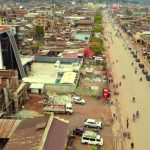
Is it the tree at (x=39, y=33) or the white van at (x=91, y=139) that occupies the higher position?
the white van at (x=91, y=139)

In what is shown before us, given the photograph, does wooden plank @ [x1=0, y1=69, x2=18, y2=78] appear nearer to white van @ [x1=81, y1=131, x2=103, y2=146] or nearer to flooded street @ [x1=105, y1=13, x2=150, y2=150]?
white van @ [x1=81, y1=131, x2=103, y2=146]

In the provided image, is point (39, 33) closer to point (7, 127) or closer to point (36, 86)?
point (36, 86)

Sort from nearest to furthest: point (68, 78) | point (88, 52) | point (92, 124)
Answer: point (92, 124)
point (68, 78)
point (88, 52)

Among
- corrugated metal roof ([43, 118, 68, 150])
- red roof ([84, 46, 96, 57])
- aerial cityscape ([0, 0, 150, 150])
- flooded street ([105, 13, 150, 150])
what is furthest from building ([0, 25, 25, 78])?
red roof ([84, 46, 96, 57])

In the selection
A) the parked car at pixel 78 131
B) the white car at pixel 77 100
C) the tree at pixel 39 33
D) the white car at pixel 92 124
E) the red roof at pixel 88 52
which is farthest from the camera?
the tree at pixel 39 33

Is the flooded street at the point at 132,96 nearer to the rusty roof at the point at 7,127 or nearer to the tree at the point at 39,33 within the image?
the rusty roof at the point at 7,127

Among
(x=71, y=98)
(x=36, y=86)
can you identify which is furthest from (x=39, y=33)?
(x=71, y=98)

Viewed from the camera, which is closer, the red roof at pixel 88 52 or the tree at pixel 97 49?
the red roof at pixel 88 52

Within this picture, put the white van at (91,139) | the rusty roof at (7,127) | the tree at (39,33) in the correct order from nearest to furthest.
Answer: the rusty roof at (7,127) → the white van at (91,139) → the tree at (39,33)

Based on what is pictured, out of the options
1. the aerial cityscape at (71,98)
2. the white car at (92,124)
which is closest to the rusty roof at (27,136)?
the aerial cityscape at (71,98)
